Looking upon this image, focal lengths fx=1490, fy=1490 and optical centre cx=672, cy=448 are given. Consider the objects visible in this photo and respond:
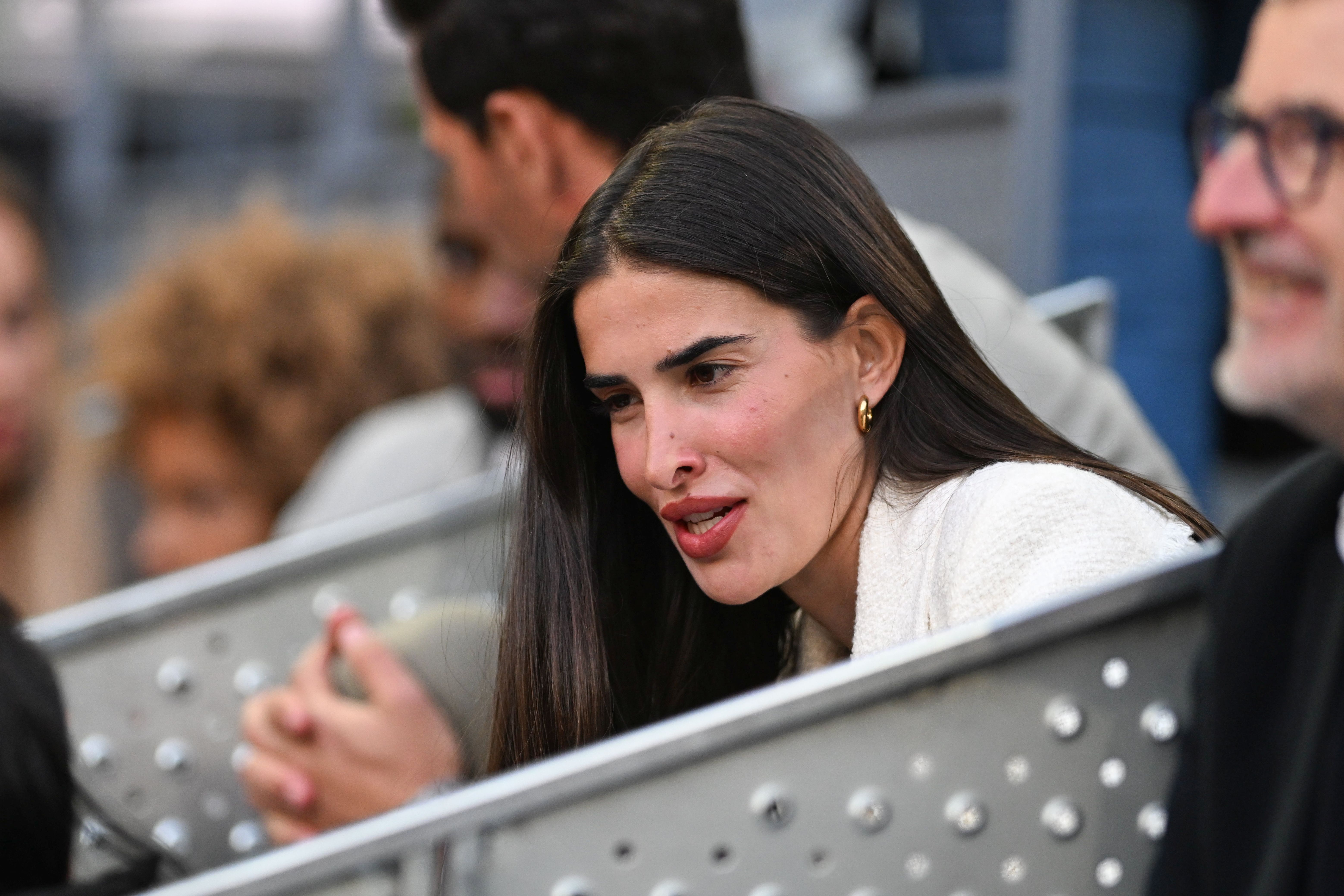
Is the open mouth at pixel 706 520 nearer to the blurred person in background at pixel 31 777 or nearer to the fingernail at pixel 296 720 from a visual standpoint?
the fingernail at pixel 296 720

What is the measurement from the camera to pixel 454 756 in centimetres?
178

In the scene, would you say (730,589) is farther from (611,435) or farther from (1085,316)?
(1085,316)

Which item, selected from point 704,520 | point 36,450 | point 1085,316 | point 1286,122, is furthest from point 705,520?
point 36,450

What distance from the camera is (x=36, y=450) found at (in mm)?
3207

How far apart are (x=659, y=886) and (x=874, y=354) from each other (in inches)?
23.6

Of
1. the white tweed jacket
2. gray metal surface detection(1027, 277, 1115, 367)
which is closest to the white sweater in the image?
the white tweed jacket

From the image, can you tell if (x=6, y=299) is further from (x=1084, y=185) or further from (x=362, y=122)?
(x=362, y=122)

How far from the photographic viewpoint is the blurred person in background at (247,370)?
3209 mm

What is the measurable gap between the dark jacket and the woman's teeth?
528mm

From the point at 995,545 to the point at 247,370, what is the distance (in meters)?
2.35

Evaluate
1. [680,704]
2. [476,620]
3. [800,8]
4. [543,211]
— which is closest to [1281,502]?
[680,704]

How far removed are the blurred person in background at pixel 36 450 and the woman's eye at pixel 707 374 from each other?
1866 mm

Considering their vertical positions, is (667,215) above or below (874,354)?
above

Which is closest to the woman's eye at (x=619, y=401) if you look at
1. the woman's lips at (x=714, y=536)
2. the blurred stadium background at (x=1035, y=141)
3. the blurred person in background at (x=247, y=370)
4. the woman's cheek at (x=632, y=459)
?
the woman's cheek at (x=632, y=459)
